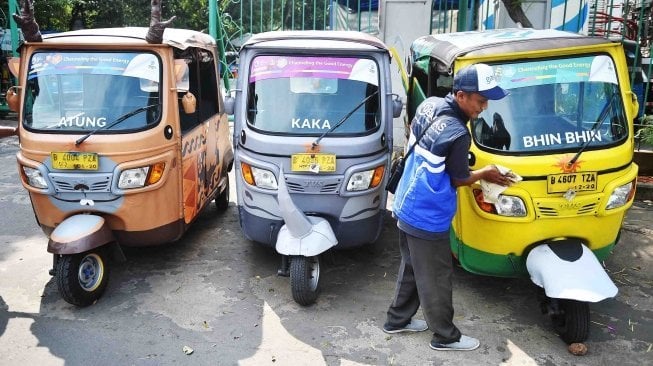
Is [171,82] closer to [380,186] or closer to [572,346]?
[380,186]

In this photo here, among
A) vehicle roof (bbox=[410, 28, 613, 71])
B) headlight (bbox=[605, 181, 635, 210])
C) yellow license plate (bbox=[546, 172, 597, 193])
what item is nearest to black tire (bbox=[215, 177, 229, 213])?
vehicle roof (bbox=[410, 28, 613, 71])

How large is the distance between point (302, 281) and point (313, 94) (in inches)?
58.1

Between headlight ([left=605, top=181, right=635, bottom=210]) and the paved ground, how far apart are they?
0.83 metres

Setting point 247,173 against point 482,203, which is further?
point 247,173

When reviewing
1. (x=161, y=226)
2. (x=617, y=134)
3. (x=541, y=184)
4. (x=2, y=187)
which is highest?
(x=617, y=134)

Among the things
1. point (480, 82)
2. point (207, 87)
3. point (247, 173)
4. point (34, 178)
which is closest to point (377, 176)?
point (247, 173)

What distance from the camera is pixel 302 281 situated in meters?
4.02

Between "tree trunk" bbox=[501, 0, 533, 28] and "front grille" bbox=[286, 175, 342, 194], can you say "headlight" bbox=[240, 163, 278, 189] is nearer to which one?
"front grille" bbox=[286, 175, 342, 194]

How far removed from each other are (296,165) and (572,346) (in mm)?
2221

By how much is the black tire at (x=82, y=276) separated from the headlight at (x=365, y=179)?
6.39 ft

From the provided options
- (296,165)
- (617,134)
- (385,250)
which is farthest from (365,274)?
(617,134)

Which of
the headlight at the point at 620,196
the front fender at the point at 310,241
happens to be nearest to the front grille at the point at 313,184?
the front fender at the point at 310,241

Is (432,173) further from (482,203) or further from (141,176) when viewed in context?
(141,176)

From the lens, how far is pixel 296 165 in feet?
13.9
